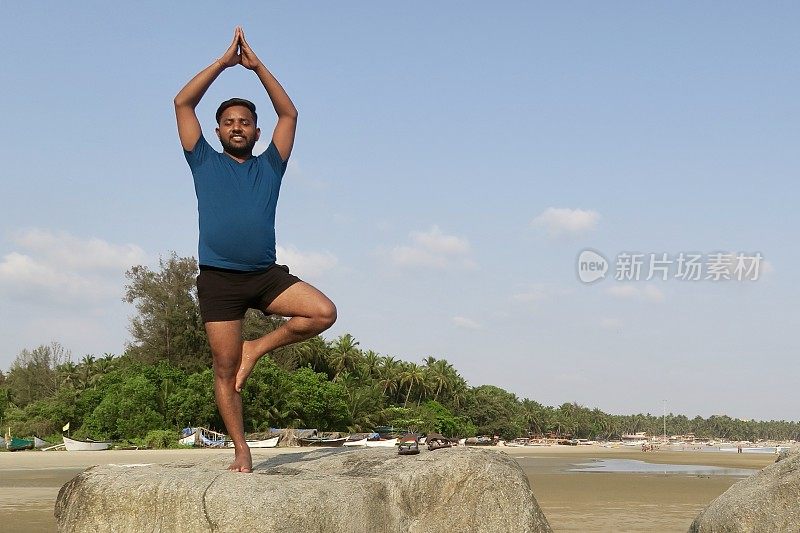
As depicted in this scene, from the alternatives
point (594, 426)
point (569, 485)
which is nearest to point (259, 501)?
point (569, 485)

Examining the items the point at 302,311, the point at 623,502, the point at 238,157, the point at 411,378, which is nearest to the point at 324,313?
the point at 302,311

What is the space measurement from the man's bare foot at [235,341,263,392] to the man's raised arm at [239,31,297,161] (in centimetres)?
133

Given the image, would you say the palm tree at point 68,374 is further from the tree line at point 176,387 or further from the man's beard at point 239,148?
the man's beard at point 239,148

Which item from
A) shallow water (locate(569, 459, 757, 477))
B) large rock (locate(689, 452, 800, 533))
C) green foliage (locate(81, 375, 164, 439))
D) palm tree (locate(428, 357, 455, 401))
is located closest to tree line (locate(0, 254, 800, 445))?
green foliage (locate(81, 375, 164, 439))

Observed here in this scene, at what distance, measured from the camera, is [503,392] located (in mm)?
109000

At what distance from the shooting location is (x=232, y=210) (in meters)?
5.12

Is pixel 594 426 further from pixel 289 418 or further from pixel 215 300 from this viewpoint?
pixel 215 300

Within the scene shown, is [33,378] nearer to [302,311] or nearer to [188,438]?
[188,438]

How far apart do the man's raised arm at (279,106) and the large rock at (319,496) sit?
7.14 ft

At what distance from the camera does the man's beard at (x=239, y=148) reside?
5.40 meters

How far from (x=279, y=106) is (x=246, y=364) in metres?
1.81

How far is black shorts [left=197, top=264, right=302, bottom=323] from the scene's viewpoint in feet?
16.9

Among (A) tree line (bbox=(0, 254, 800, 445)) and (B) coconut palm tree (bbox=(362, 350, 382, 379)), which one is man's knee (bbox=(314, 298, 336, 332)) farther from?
(B) coconut palm tree (bbox=(362, 350, 382, 379))

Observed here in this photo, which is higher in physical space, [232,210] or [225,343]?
[232,210]
